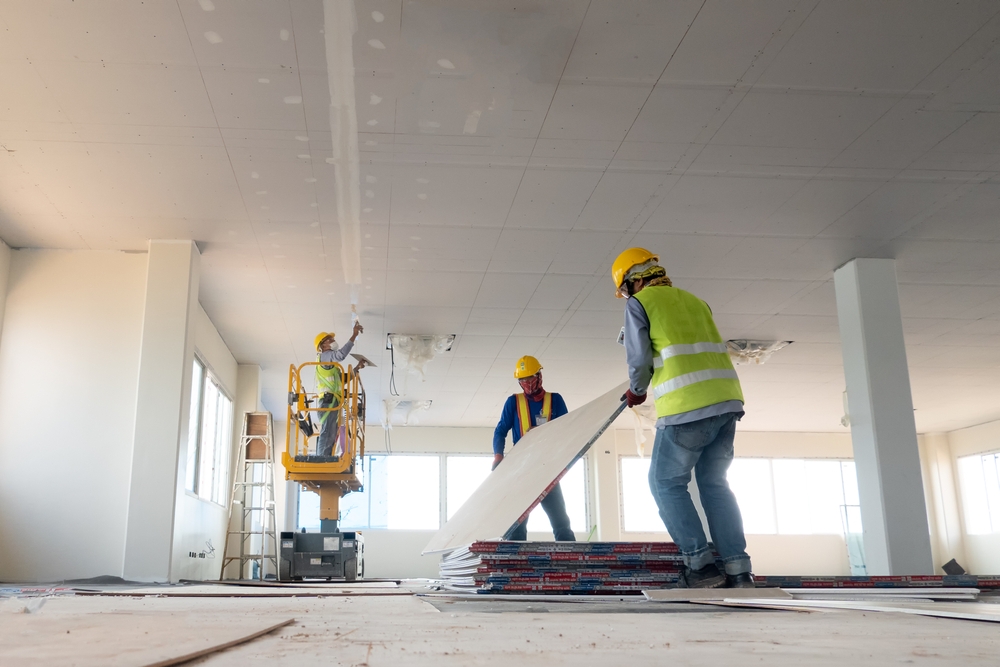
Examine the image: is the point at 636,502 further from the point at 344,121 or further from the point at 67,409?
the point at 344,121

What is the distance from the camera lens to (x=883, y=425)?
24.1 ft

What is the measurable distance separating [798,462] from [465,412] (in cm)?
779

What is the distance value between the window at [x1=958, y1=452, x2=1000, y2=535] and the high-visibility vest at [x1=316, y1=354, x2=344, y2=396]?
14.2 metres

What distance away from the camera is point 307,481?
9.14 metres

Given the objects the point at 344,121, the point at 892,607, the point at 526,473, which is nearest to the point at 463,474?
the point at 344,121

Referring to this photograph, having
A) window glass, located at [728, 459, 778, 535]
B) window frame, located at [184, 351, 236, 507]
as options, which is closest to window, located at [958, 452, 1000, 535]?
window glass, located at [728, 459, 778, 535]

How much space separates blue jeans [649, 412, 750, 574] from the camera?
365cm

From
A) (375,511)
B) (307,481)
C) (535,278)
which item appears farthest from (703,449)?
(375,511)

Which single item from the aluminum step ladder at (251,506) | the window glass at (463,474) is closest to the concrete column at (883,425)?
the aluminum step ladder at (251,506)

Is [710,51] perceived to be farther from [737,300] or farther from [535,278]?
[737,300]

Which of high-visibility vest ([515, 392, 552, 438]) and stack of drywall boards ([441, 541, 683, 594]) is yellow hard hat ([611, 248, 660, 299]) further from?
high-visibility vest ([515, 392, 552, 438])

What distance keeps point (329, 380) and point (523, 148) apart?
162 inches

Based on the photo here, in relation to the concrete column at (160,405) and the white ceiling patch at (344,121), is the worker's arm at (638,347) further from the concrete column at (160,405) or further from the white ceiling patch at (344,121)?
the concrete column at (160,405)

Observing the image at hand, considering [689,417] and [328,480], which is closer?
[689,417]
